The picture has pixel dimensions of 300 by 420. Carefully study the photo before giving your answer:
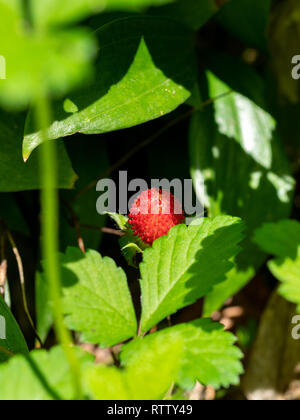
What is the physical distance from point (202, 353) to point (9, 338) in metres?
0.31

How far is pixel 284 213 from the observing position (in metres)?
1.26

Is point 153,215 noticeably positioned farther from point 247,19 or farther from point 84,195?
point 247,19

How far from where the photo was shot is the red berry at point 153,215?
841 millimetres

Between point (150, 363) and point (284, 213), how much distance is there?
798 mm

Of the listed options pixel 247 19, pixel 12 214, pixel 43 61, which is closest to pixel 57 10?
pixel 43 61

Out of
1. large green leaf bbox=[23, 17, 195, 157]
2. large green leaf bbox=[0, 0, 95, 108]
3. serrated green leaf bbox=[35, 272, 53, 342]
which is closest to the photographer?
large green leaf bbox=[0, 0, 95, 108]

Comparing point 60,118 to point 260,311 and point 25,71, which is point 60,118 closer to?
point 25,71

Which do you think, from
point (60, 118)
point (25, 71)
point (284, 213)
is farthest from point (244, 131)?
point (25, 71)

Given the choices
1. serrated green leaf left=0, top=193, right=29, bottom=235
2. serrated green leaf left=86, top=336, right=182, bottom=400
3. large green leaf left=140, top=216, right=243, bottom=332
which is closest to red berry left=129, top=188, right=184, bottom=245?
large green leaf left=140, top=216, right=243, bottom=332

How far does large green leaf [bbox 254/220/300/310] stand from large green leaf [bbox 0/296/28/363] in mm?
403

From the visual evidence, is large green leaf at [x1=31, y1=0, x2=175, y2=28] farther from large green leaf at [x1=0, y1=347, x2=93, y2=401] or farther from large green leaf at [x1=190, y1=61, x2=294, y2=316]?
large green leaf at [x1=190, y1=61, x2=294, y2=316]

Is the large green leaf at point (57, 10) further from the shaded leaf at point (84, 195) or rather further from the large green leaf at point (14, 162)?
the shaded leaf at point (84, 195)

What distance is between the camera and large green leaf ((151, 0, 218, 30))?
1.27 m

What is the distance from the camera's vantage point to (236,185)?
48.9 inches
